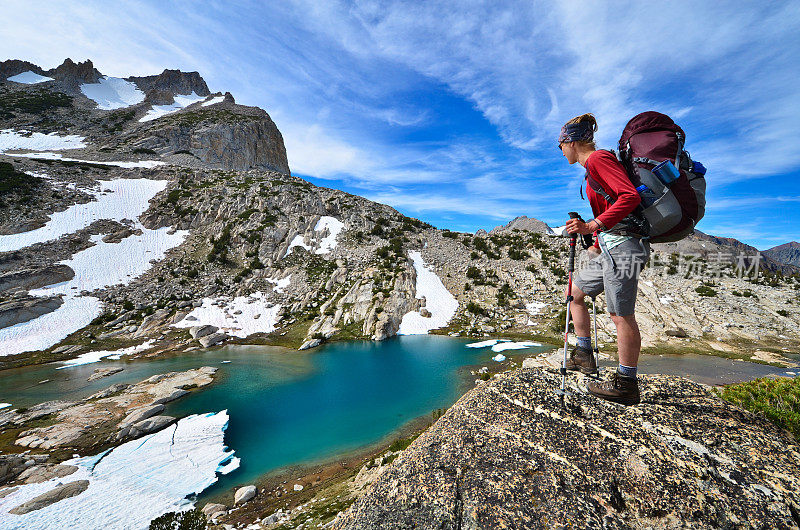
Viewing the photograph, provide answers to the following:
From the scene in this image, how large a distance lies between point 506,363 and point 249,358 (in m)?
25.1

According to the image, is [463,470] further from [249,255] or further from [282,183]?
[282,183]

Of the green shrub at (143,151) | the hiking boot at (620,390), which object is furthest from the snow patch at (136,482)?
the green shrub at (143,151)

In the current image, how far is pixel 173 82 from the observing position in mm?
135875

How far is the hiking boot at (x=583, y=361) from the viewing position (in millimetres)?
4664

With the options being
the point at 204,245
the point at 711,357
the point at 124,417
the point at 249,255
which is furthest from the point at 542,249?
the point at 204,245

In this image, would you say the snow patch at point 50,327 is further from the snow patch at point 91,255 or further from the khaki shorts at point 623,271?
the khaki shorts at point 623,271

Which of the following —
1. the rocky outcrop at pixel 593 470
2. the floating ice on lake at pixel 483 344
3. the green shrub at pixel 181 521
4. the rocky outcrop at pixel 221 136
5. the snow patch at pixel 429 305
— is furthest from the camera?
the rocky outcrop at pixel 221 136

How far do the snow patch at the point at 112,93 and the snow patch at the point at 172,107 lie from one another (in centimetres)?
1287

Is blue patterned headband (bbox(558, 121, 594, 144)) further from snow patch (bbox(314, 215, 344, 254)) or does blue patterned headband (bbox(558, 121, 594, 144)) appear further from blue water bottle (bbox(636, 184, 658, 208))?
snow patch (bbox(314, 215, 344, 254))

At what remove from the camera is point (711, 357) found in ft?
86.8

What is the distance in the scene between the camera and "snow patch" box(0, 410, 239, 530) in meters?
10.2

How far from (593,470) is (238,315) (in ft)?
146

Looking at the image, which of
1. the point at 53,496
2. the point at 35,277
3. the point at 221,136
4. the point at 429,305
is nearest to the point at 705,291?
the point at 429,305

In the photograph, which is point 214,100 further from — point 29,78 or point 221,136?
point 29,78
